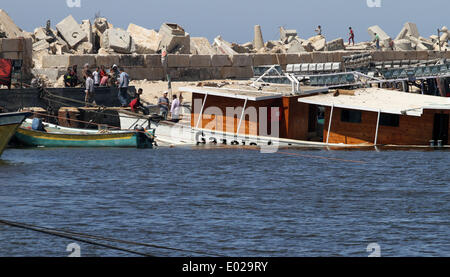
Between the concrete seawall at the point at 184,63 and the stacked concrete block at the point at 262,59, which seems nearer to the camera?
the concrete seawall at the point at 184,63

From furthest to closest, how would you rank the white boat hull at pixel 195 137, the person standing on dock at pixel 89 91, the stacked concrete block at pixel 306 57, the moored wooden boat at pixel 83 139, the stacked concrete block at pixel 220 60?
the stacked concrete block at pixel 306 57 < the stacked concrete block at pixel 220 60 < the person standing on dock at pixel 89 91 < the moored wooden boat at pixel 83 139 < the white boat hull at pixel 195 137

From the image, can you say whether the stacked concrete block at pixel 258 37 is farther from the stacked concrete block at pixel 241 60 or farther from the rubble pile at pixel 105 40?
the stacked concrete block at pixel 241 60

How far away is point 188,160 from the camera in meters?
25.9

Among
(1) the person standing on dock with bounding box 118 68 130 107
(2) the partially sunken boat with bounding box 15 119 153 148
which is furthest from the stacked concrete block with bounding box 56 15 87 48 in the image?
(2) the partially sunken boat with bounding box 15 119 153 148

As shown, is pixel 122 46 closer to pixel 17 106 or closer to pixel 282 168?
pixel 17 106

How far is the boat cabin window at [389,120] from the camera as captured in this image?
26.6 metres

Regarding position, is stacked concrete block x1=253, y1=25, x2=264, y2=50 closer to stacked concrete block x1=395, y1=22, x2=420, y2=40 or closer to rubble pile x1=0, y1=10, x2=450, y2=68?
rubble pile x1=0, y1=10, x2=450, y2=68

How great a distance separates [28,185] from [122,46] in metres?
22.1

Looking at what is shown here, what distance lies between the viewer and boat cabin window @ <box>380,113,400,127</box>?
26578 mm

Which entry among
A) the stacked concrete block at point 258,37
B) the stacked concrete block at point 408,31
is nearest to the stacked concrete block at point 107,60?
the stacked concrete block at point 258,37

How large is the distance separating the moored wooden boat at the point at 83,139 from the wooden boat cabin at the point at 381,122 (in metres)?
5.73

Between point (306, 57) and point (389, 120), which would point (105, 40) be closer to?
point (306, 57)

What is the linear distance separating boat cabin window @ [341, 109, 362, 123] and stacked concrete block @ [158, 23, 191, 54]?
18.4 metres

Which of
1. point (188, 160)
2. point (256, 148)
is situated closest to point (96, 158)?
point (188, 160)
